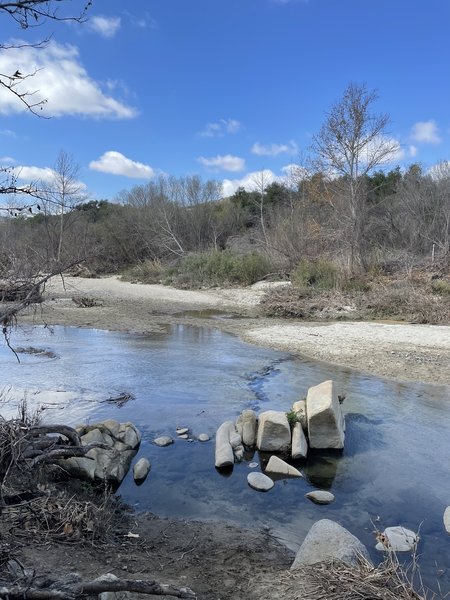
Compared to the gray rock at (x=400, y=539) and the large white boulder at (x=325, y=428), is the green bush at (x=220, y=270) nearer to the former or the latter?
the large white boulder at (x=325, y=428)

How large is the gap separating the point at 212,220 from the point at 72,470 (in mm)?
45527

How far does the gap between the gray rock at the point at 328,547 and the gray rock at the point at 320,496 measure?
1.42 meters

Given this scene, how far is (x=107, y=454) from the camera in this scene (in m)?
7.18

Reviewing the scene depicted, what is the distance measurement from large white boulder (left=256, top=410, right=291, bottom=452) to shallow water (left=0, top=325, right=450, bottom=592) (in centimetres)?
24

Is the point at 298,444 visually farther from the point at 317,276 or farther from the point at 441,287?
the point at 317,276

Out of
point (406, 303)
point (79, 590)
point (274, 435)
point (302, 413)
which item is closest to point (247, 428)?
point (274, 435)

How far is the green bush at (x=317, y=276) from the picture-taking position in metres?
26.6

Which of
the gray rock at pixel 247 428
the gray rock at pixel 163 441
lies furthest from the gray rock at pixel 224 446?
the gray rock at pixel 163 441

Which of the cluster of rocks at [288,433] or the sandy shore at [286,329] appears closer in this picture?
the cluster of rocks at [288,433]

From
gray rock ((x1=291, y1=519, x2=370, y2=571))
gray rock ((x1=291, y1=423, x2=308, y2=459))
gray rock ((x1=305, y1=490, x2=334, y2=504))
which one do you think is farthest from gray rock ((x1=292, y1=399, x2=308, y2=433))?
gray rock ((x1=291, y1=519, x2=370, y2=571))

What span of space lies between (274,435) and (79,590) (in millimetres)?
5277

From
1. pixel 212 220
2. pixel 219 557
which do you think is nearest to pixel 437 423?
pixel 219 557

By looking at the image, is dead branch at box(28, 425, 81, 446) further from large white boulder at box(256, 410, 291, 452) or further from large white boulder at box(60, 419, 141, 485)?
large white boulder at box(256, 410, 291, 452)

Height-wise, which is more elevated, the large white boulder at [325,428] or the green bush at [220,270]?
the green bush at [220,270]
